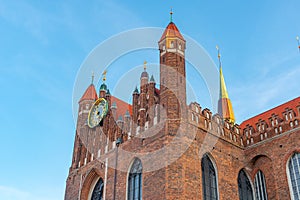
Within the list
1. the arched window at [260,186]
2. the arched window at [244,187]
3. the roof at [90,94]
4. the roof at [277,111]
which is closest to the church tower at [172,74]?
the arched window at [244,187]

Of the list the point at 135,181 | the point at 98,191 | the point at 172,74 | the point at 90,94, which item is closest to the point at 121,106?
the point at 90,94

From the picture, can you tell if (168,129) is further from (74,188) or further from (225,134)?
(74,188)

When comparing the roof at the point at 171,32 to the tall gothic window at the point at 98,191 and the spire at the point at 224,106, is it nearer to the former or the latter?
the tall gothic window at the point at 98,191

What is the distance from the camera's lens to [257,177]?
19812 millimetres

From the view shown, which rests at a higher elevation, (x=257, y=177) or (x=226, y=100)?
(x=226, y=100)

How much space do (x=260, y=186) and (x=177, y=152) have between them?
6.32 m

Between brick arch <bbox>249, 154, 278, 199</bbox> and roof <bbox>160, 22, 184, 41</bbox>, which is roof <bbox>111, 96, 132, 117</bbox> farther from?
brick arch <bbox>249, 154, 278, 199</bbox>

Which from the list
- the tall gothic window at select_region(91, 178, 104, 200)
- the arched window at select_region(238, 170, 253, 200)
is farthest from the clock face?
the arched window at select_region(238, 170, 253, 200)

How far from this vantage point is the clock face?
21.9m

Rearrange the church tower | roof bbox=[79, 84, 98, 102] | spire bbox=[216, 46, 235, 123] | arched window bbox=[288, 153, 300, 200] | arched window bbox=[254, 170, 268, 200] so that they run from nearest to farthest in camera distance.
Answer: the church tower, arched window bbox=[288, 153, 300, 200], arched window bbox=[254, 170, 268, 200], roof bbox=[79, 84, 98, 102], spire bbox=[216, 46, 235, 123]

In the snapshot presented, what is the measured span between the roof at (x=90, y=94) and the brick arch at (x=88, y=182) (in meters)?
5.94

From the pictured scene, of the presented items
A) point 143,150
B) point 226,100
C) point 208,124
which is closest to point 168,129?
point 143,150

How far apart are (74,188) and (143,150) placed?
6274 millimetres

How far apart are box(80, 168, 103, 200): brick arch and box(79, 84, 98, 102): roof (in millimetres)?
5938
